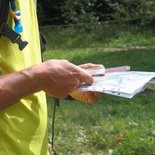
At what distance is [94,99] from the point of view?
1651 mm

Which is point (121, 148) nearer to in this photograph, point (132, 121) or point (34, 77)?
point (132, 121)

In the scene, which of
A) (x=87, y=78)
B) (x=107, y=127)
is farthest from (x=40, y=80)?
(x=107, y=127)

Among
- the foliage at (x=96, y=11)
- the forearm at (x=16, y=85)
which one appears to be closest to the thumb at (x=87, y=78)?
the forearm at (x=16, y=85)

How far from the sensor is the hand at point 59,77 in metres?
1.22

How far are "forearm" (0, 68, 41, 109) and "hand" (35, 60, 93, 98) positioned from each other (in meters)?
0.02

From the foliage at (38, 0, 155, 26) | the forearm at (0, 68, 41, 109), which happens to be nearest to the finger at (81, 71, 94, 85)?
the forearm at (0, 68, 41, 109)

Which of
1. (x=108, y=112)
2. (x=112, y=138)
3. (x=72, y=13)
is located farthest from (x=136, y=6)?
(x=112, y=138)

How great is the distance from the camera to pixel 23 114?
52.2 inches

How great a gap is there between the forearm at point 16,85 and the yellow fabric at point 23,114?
7cm

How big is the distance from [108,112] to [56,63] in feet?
13.2

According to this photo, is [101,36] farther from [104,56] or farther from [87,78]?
[87,78]

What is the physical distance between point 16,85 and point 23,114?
14 cm

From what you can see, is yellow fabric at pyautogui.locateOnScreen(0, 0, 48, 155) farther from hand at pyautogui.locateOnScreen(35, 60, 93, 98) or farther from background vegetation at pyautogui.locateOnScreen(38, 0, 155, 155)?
background vegetation at pyautogui.locateOnScreen(38, 0, 155, 155)

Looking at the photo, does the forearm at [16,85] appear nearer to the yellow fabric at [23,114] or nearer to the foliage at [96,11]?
the yellow fabric at [23,114]
